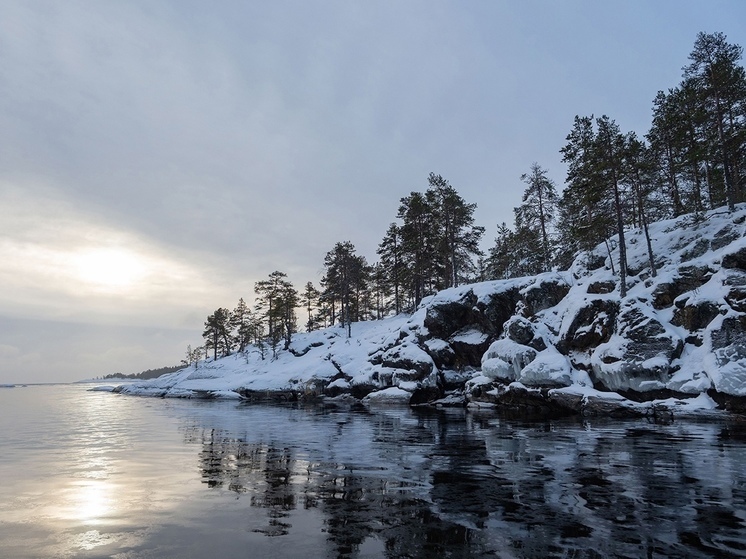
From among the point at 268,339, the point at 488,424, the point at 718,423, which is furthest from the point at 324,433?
the point at 268,339

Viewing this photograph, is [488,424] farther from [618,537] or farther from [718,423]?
[618,537]

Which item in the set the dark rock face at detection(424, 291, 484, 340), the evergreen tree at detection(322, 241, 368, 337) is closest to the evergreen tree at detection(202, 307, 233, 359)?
the evergreen tree at detection(322, 241, 368, 337)

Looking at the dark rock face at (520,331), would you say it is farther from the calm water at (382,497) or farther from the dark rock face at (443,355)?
the calm water at (382,497)

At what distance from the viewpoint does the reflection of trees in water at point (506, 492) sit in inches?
245

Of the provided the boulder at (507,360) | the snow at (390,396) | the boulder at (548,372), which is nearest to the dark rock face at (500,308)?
the boulder at (507,360)

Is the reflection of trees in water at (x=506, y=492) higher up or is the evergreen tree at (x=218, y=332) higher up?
the evergreen tree at (x=218, y=332)

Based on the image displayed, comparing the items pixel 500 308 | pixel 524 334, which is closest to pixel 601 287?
pixel 524 334

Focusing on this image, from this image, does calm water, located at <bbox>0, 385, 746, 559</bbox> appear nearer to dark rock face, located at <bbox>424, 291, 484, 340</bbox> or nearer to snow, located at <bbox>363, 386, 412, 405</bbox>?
snow, located at <bbox>363, 386, 412, 405</bbox>

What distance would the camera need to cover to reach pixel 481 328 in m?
41.0

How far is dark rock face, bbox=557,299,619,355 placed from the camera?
94.2 feet

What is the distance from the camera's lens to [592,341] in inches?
1145

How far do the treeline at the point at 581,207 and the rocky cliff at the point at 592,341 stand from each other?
251 cm

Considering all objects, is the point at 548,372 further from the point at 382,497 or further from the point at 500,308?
the point at 382,497

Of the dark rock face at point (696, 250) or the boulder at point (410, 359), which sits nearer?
the dark rock face at point (696, 250)
